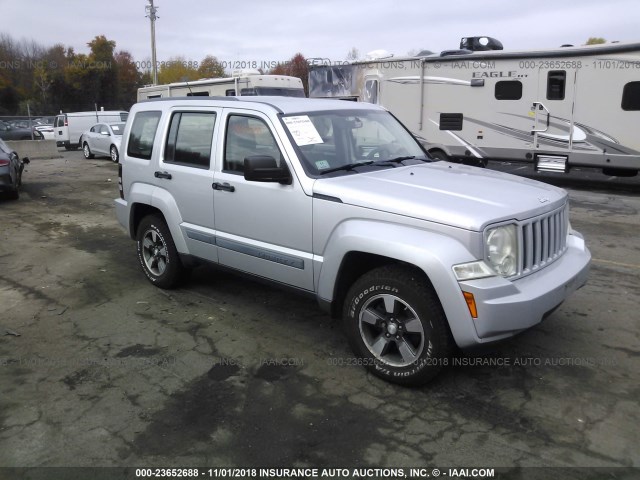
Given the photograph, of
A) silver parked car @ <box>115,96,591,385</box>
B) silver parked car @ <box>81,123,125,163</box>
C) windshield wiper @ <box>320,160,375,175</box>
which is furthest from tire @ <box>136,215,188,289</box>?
silver parked car @ <box>81,123,125,163</box>

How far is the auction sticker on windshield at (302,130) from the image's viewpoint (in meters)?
4.36

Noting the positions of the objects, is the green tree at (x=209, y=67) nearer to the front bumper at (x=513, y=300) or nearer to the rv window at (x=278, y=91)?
the rv window at (x=278, y=91)

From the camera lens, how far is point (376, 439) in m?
3.21

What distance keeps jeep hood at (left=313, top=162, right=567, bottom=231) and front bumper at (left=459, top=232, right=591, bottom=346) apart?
1.23ft

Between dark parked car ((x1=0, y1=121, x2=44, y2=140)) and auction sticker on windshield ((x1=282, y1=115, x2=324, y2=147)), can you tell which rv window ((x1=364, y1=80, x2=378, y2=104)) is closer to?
auction sticker on windshield ((x1=282, y1=115, x2=324, y2=147))

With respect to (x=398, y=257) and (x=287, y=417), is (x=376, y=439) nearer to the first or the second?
(x=287, y=417)

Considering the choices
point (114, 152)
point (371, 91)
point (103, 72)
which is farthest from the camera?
point (103, 72)

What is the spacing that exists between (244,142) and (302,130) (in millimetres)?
584

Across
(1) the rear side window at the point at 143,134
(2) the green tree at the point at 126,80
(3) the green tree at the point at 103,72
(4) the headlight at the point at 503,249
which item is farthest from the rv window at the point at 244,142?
(2) the green tree at the point at 126,80

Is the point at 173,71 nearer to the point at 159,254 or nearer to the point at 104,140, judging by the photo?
the point at 104,140

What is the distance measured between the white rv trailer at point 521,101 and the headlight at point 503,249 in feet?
31.5

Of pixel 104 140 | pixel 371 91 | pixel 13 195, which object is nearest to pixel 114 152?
pixel 104 140

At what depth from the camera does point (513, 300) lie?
335 cm

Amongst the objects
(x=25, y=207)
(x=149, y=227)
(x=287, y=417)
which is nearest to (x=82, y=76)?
(x=25, y=207)
